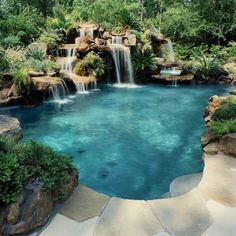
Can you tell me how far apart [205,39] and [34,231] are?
21.2 m

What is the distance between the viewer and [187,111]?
39.1 ft

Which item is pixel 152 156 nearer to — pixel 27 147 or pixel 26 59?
pixel 27 147

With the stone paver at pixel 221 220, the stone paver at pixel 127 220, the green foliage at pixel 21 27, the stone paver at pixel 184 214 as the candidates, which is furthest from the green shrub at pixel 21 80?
the stone paver at pixel 221 220

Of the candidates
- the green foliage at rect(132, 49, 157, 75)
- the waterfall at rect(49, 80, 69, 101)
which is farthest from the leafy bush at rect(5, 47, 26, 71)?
the green foliage at rect(132, 49, 157, 75)

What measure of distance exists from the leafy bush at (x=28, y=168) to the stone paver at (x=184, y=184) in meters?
1.89

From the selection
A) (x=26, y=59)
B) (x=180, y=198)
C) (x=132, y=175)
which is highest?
(x=26, y=59)

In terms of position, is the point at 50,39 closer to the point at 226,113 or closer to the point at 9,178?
the point at 226,113

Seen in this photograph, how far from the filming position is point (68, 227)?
160 inches

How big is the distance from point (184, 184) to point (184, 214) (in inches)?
67.3

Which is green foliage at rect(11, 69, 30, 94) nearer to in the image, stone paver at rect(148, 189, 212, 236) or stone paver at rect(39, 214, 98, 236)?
stone paver at rect(39, 214, 98, 236)

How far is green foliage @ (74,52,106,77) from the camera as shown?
15422mm

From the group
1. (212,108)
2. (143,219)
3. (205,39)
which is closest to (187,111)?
(212,108)

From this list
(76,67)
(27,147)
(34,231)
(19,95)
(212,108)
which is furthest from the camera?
(76,67)

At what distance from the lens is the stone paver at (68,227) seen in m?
3.97
